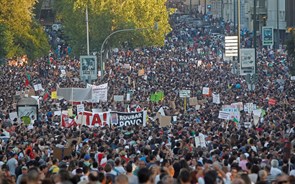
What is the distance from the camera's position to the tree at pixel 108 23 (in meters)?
86.2

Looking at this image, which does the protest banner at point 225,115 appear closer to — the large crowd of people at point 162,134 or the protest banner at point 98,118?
the large crowd of people at point 162,134

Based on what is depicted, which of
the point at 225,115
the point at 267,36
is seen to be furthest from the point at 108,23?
the point at 225,115

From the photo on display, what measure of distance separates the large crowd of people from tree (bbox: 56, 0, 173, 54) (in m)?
3.57

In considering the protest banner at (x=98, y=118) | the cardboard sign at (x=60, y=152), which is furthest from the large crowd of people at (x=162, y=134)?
the protest banner at (x=98, y=118)

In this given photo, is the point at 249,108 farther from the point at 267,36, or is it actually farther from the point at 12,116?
the point at 267,36

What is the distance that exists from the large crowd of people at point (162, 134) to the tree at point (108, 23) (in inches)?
141

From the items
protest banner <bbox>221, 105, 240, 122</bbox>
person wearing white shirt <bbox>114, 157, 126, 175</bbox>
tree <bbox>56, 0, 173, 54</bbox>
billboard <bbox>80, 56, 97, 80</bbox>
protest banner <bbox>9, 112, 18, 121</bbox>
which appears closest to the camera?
person wearing white shirt <bbox>114, 157, 126, 175</bbox>

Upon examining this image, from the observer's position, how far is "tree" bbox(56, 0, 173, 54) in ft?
283

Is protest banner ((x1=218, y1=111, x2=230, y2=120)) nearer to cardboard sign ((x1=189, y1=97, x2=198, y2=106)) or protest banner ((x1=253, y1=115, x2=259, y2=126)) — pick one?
protest banner ((x1=253, y1=115, x2=259, y2=126))

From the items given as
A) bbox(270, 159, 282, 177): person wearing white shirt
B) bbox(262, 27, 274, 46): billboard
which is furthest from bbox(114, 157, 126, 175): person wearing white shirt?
bbox(262, 27, 274, 46): billboard

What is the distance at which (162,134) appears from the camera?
34.4m

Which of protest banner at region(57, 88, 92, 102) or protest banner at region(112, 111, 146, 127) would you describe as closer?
protest banner at region(112, 111, 146, 127)

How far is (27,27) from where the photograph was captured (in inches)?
3012

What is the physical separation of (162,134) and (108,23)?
52.2 m
